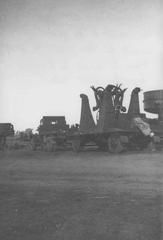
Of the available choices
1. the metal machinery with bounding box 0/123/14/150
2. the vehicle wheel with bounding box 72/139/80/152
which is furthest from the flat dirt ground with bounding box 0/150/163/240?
the metal machinery with bounding box 0/123/14/150

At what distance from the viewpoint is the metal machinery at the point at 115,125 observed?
15750 mm

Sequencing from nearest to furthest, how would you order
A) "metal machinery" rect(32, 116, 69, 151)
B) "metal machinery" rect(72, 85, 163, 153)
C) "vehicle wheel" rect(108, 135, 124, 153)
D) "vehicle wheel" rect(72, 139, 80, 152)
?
1. "vehicle wheel" rect(108, 135, 124, 153)
2. "metal machinery" rect(72, 85, 163, 153)
3. "vehicle wheel" rect(72, 139, 80, 152)
4. "metal machinery" rect(32, 116, 69, 151)

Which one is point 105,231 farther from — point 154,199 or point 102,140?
point 102,140

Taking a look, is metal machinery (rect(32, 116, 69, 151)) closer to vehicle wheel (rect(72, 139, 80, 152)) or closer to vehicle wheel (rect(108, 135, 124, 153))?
vehicle wheel (rect(72, 139, 80, 152))

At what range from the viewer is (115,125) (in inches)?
655

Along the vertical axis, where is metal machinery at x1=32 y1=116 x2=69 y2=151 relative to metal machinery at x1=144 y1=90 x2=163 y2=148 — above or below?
below

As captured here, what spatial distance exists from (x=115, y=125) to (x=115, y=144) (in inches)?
56.3

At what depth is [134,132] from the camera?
1583 centimetres

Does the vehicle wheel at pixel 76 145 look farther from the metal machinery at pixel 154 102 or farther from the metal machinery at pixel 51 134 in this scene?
the metal machinery at pixel 154 102

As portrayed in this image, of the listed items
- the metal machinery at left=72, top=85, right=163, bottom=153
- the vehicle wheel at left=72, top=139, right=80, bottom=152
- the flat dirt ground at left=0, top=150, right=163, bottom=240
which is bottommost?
the flat dirt ground at left=0, top=150, right=163, bottom=240

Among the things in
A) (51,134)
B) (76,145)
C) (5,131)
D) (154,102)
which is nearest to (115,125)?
(76,145)

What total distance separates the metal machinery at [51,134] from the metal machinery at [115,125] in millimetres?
2077

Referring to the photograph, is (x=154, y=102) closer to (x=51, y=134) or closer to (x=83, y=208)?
(x=51, y=134)

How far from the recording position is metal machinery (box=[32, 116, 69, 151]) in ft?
66.6
